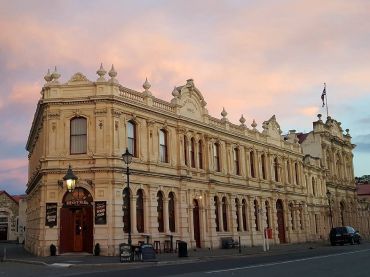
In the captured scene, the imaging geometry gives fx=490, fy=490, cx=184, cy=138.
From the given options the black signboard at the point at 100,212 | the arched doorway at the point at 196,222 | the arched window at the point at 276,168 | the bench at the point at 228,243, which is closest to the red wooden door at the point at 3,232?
the arched window at the point at 276,168

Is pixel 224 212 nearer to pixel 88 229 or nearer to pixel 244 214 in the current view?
pixel 244 214

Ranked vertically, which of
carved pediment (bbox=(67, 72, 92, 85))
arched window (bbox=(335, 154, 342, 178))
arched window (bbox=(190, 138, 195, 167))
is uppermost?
carved pediment (bbox=(67, 72, 92, 85))

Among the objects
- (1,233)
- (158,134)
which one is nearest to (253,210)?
(158,134)

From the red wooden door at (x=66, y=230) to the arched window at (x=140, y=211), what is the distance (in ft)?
14.3

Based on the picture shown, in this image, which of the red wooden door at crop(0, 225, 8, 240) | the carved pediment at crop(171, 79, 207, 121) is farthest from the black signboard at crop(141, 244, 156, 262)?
the red wooden door at crop(0, 225, 8, 240)

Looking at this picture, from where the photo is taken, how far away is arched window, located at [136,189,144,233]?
1276 inches

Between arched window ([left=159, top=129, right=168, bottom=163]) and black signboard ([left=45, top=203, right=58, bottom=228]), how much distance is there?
8625 millimetres

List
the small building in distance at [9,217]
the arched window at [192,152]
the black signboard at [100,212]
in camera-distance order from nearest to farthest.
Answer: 1. the black signboard at [100,212]
2. the arched window at [192,152]
3. the small building in distance at [9,217]

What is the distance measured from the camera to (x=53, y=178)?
30672 millimetres

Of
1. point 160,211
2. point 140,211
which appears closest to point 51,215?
point 140,211

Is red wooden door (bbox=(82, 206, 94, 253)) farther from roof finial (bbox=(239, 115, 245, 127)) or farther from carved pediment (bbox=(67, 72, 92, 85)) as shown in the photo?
roof finial (bbox=(239, 115, 245, 127))

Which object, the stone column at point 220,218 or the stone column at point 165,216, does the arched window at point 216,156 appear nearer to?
the stone column at point 220,218

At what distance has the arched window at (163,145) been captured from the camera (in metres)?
35.5

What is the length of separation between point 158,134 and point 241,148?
40.7ft
